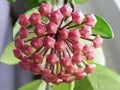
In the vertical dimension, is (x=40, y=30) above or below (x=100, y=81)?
above

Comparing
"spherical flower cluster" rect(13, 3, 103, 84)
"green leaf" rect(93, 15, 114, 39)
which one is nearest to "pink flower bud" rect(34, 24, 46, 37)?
"spherical flower cluster" rect(13, 3, 103, 84)

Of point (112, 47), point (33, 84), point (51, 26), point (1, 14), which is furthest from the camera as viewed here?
point (1, 14)

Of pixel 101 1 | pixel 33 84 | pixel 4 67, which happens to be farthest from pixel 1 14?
pixel 33 84

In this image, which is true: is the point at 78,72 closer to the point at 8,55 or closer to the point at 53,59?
the point at 53,59

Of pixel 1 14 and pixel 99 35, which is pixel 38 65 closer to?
pixel 99 35

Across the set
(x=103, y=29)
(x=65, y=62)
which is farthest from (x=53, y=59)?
(x=103, y=29)
